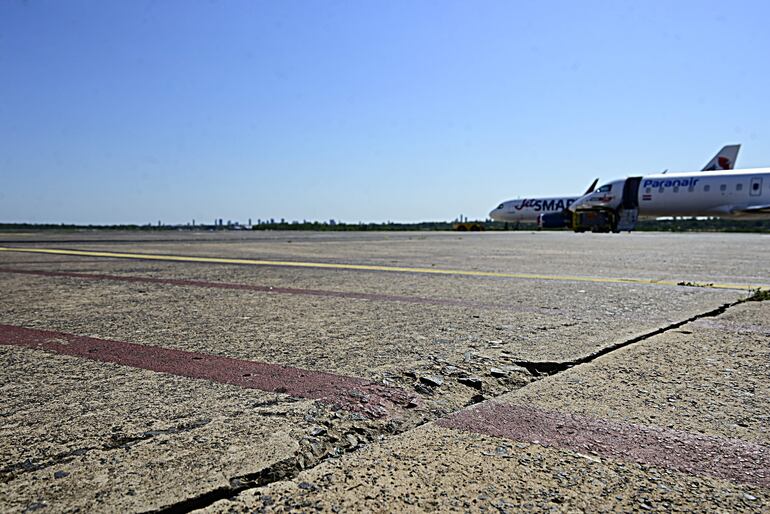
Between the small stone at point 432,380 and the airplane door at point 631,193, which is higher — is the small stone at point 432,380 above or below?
below

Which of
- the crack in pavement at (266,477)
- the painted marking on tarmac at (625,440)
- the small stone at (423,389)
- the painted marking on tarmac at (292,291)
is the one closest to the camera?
the crack in pavement at (266,477)

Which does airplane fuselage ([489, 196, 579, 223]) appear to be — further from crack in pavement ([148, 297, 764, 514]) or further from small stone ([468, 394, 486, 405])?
crack in pavement ([148, 297, 764, 514])

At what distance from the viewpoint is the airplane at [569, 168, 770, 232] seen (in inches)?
1226

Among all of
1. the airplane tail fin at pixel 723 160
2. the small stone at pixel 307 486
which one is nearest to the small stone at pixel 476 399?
the small stone at pixel 307 486

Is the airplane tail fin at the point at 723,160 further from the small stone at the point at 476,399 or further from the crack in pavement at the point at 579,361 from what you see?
the small stone at the point at 476,399

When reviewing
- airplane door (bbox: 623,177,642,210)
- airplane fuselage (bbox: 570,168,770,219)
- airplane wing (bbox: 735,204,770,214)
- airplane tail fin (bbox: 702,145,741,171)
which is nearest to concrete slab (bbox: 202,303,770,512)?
airplane wing (bbox: 735,204,770,214)

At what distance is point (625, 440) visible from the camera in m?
1.60

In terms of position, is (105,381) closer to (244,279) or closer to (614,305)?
(614,305)

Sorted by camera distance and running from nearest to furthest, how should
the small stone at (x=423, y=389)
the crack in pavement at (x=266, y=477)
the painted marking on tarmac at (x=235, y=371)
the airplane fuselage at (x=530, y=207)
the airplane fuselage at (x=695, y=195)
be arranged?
the crack in pavement at (x=266, y=477) → the painted marking on tarmac at (x=235, y=371) → the small stone at (x=423, y=389) → the airplane fuselage at (x=695, y=195) → the airplane fuselage at (x=530, y=207)

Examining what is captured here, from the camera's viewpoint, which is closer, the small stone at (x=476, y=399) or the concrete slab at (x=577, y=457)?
the concrete slab at (x=577, y=457)

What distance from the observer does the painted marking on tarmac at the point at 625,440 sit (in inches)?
→ 57.0

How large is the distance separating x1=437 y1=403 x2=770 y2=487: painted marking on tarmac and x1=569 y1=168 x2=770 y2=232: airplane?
1324 inches

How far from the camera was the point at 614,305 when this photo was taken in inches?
160

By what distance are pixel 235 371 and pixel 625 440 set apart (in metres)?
1.29
